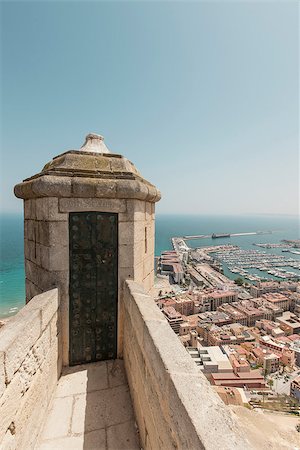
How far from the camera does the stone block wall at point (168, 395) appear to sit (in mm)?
1089

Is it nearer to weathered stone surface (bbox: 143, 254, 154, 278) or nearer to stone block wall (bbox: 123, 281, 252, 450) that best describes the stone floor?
stone block wall (bbox: 123, 281, 252, 450)

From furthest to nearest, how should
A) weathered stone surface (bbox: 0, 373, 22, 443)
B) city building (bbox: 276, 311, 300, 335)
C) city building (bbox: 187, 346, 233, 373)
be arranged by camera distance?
city building (bbox: 276, 311, 300, 335)
city building (bbox: 187, 346, 233, 373)
weathered stone surface (bbox: 0, 373, 22, 443)

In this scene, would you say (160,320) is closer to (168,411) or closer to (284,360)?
(168,411)

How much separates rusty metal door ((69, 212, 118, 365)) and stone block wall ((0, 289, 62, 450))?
352mm

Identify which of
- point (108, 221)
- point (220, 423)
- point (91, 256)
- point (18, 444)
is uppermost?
point (108, 221)

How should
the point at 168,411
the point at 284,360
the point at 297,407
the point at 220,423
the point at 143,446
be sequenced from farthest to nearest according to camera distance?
the point at 284,360 → the point at 297,407 → the point at 143,446 → the point at 168,411 → the point at 220,423

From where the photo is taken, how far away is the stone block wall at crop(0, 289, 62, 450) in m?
1.64

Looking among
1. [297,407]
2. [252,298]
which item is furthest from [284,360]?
[252,298]

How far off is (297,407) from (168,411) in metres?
31.0

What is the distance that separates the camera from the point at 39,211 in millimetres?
3084

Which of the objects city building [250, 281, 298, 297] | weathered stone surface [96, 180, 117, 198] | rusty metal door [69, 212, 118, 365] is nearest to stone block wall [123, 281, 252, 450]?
rusty metal door [69, 212, 118, 365]

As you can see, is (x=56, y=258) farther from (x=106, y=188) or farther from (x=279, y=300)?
(x=279, y=300)

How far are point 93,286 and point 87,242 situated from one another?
0.64 m

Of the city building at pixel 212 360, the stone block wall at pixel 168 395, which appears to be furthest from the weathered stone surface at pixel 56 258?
the city building at pixel 212 360
